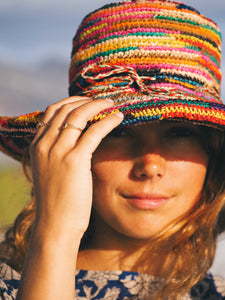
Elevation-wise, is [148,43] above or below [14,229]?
above

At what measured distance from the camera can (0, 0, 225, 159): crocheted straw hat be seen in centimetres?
168

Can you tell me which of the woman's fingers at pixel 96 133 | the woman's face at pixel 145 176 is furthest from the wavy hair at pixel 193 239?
the woman's fingers at pixel 96 133

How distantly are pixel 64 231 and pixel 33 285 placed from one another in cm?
20

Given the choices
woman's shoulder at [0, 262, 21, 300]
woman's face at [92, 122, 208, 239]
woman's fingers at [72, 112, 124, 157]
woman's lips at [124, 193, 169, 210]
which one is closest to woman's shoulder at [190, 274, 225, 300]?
woman's face at [92, 122, 208, 239]

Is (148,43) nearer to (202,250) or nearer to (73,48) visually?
(73,48)

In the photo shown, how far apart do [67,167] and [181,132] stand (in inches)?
23.6

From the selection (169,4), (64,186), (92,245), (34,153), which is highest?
(169,4)

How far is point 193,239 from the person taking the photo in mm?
2021

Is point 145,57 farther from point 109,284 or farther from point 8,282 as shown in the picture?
point 8,282

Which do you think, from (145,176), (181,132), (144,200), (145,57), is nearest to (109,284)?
(144,200)

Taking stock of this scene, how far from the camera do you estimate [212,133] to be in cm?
184

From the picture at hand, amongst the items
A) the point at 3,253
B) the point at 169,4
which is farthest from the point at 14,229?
the point at 169,4

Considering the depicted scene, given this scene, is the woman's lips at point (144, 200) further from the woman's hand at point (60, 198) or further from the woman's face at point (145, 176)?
the woman's hand at point (60, 198)

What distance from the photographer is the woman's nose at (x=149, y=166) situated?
5.31 feet
